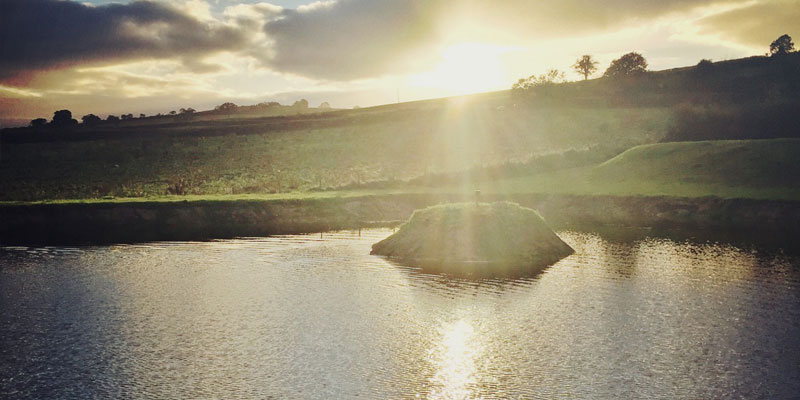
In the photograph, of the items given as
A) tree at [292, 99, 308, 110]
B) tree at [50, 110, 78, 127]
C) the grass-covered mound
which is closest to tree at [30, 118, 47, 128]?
tree at [50, 110, 78, 127]

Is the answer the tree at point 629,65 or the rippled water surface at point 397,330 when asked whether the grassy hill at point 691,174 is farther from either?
the tree at point 629,65

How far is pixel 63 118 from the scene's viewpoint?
502 ft

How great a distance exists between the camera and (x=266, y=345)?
20.1 m

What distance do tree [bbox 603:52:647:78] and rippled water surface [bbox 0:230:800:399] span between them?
12087 centimetres

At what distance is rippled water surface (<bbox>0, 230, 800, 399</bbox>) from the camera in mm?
16500

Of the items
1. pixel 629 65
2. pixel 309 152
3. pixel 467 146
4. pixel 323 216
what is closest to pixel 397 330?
pixel 323 216

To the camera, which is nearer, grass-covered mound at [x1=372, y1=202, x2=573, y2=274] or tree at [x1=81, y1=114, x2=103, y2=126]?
grass-covered mound at [x1=372, y1=202, x2=573, y2=274]

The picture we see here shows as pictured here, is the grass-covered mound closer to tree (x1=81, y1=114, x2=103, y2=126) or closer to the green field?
the green field

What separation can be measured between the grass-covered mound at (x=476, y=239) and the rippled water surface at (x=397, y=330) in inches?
129

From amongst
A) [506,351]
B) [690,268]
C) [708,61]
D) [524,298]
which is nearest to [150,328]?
[506,351]

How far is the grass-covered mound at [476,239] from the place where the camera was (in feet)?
122

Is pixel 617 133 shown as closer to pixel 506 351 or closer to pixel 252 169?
pixel 252 169

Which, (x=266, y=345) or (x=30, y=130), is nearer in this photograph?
(x=266, y=345)

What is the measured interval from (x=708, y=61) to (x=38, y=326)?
148m
